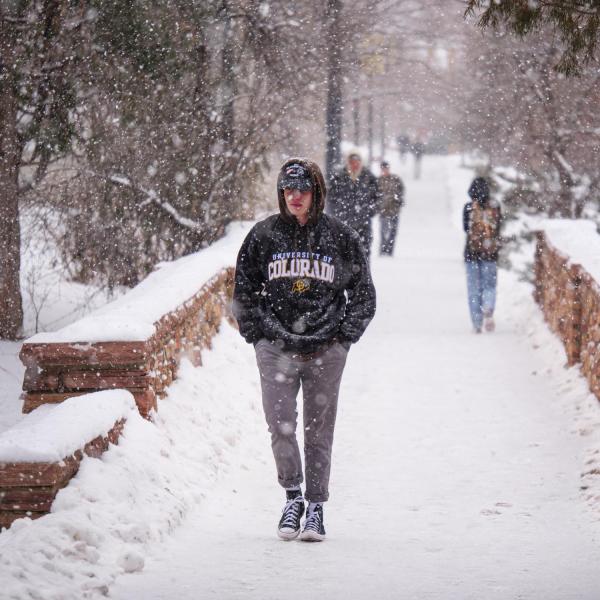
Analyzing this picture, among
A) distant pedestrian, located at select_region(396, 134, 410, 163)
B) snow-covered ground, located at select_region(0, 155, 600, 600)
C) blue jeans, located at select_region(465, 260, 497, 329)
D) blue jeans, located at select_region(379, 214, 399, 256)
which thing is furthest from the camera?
distant pedestrian, located at select_region(396, 134, 410, 163)

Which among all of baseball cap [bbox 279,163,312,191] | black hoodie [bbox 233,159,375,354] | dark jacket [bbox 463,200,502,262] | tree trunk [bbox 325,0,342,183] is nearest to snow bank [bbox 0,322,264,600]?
black hoodie [bbox 233,159,375,354]

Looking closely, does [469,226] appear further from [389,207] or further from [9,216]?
[389,207]

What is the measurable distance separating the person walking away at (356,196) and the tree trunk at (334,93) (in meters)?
2.31

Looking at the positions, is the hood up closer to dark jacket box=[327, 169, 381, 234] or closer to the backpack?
the backpack

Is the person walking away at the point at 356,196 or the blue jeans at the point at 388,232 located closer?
the person walking away at the point at 356,196

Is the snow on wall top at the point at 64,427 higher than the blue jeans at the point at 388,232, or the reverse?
the snow on wall top at the point at 64,427

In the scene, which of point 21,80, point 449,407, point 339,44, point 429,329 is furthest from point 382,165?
point 449,407

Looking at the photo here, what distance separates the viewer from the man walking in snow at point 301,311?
15.9ft

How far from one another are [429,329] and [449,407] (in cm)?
391

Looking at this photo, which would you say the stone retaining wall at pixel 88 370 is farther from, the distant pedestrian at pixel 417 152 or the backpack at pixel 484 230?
the distant pedestrian at pixel 417 152

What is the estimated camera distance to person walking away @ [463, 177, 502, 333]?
37.2 feet

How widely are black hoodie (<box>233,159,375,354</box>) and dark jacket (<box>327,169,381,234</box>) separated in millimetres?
7227

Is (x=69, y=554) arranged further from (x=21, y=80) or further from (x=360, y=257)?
(x=21, y=80)

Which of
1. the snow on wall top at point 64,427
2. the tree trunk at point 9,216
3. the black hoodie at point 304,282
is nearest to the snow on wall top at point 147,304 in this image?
the snow on wall top at point 64,427
